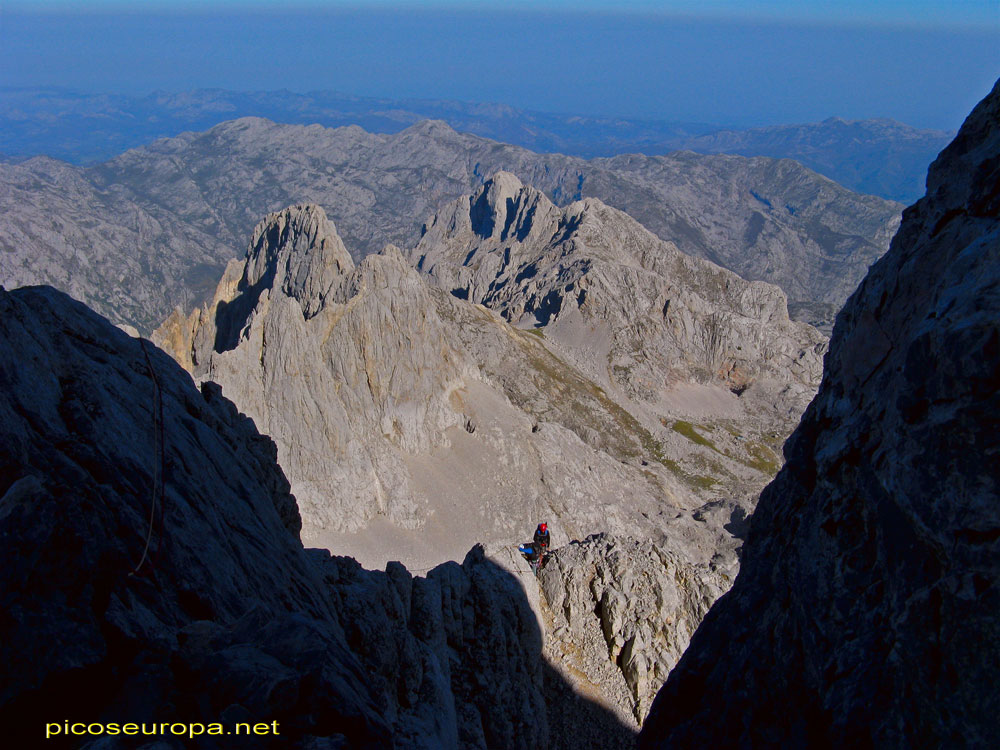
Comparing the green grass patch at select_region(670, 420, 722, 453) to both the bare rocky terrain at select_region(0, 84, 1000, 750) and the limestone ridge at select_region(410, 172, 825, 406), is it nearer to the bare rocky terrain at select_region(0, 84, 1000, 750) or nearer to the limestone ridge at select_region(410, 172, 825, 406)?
the limestone ridge at select_region(410, 172, 825, 406)

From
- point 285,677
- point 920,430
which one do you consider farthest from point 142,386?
point 920,430

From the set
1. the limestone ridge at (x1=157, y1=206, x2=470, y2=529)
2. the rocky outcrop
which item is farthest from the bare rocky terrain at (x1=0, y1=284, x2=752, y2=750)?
the limestone ridge at (x1=157, y1=206, x2=470, y2=529)

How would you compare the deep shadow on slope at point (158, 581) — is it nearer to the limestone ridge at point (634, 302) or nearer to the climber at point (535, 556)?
the climber at point (535, 556)

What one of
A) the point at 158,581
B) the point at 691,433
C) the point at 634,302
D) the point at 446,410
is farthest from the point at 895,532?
the point at 634,302

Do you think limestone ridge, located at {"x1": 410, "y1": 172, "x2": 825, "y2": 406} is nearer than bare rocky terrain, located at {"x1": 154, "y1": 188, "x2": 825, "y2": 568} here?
No

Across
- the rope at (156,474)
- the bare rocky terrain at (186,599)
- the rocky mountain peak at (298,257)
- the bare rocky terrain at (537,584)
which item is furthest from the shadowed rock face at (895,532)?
the rocky mountain peak at (298,257)

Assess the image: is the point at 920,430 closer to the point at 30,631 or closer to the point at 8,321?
the point at 30,631
